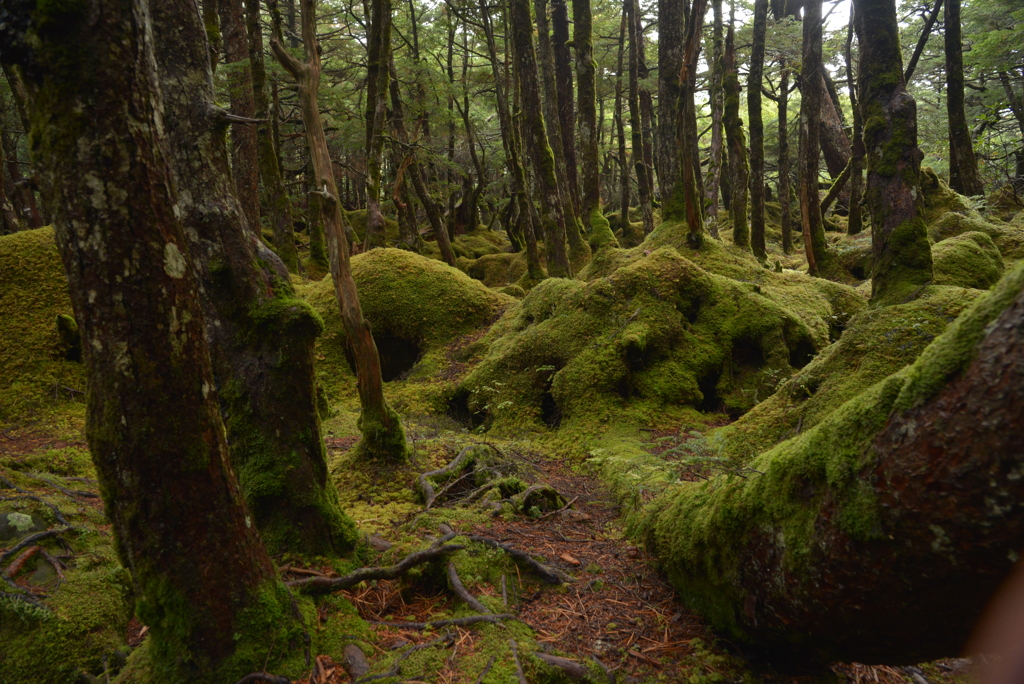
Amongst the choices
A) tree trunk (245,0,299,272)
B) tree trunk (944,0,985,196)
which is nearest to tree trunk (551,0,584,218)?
tree trunk (245,0,299,272)

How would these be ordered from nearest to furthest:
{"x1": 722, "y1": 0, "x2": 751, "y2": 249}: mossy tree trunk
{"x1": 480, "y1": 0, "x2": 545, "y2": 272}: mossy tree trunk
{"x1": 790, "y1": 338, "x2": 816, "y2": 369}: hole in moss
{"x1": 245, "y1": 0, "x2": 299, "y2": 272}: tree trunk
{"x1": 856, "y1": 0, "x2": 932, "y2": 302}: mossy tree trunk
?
1. {"x1": 856, "y1": 0, "x2": 932, "y2": 302}: mossy tree trunk
2. {"x1": 790, "y1": 338, "x2": 816, "y2": 369}: hole in moss
3. {"x1": 245, "y1": 0, "x2": 299, "y2": 272}: tree trunk
4. {"x1": 480, "y1": 0, "x2": 545, "y2": 272}: mossy tree trunk
5. {"x1": 722, "y1": 0, "x2": 751, "y2": 249}: mossy tree trunk

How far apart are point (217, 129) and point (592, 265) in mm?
8024

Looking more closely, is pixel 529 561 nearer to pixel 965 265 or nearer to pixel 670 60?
pixel 965 265

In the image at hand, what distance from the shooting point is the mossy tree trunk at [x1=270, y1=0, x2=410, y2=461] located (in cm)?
475

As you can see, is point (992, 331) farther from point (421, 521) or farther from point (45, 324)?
point (45, 324)

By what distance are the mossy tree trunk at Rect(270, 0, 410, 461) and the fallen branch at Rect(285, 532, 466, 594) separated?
5.39 feet

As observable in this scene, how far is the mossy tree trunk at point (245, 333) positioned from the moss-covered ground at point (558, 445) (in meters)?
0.40

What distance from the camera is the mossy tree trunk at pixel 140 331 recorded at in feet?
6.73

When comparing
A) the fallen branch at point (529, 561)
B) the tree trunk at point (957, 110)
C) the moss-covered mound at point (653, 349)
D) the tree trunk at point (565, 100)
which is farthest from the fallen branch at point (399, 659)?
the tree trunk at point (957, 110)

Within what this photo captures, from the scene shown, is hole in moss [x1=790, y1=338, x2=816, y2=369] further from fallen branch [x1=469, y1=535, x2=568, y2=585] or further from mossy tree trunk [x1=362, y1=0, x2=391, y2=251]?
mossy tree trunk [x1=362, y1=0, x2=391, y2=251]

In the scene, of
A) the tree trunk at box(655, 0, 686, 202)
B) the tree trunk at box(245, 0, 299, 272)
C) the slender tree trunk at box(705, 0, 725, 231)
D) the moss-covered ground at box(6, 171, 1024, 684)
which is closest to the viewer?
the moss-covered ground at box(6, 171, 1024, 684)

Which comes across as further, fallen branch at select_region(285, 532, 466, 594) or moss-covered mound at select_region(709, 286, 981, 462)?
moss-covered mound at select_region(709, 286, 981, 462)

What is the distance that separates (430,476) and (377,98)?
10.4m

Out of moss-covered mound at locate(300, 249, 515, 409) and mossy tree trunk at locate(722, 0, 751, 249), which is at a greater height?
mossy tree trunk at locate(722, 0, 751, 249)
